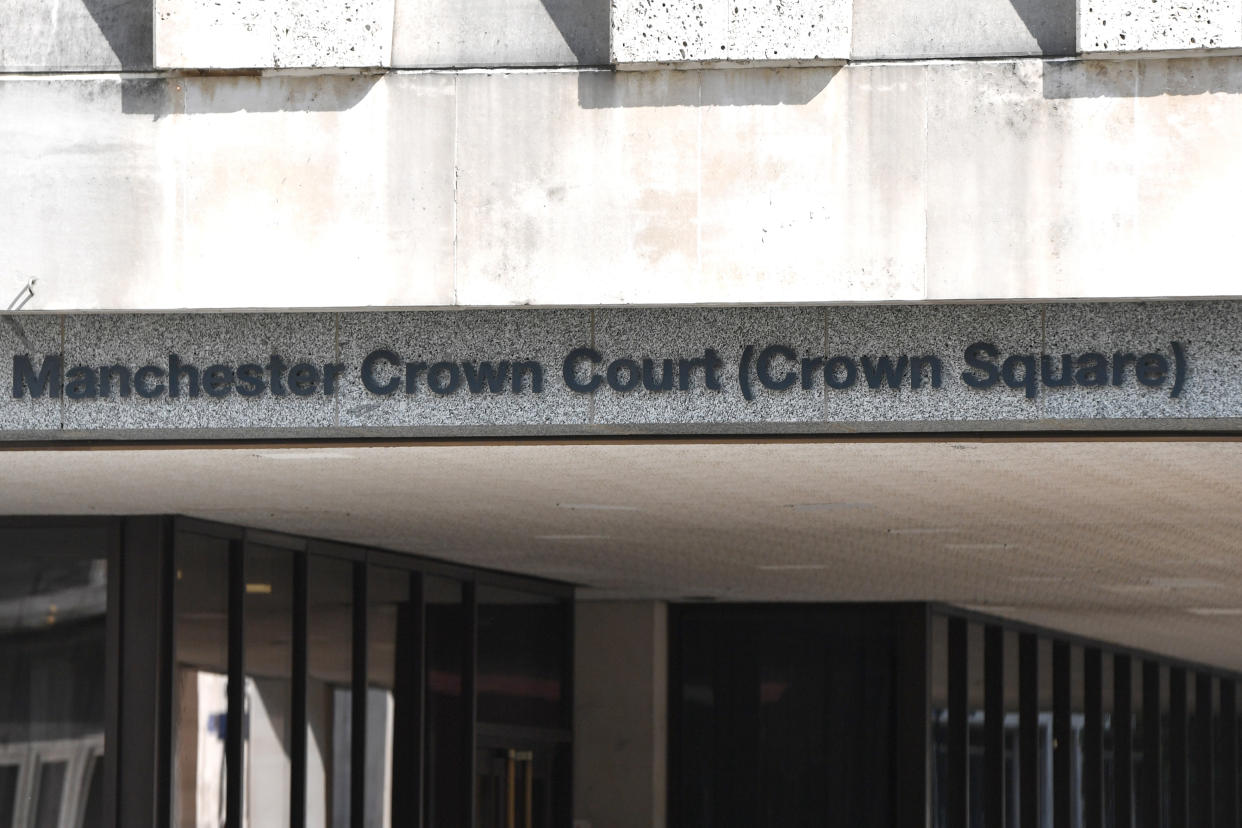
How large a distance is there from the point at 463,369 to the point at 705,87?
5.61ft

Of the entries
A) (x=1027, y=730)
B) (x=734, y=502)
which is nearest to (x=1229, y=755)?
(x=1027, y=730)

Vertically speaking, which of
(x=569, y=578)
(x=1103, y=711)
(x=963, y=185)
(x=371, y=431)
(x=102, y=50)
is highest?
(x=102, y=50)

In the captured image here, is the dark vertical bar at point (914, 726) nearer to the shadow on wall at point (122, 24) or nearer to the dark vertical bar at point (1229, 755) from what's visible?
the shadow on wall at point (122, 24)

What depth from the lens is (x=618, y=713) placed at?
22.6 m

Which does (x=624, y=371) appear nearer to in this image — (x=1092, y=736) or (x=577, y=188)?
(x=577, y=188)

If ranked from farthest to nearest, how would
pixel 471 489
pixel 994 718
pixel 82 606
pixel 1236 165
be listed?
pixel 994 718
pixel 82 606
pixel 471 489
pixel 1236 165

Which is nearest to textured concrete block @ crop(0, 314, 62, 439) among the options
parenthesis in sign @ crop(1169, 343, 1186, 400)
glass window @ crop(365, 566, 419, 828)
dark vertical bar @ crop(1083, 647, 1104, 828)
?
parenthesis in sign @ crop(1169, 343, 1186, 400)

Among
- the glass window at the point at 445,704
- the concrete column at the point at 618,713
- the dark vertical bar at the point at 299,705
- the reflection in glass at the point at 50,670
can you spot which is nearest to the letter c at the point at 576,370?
the reflection in glass at the point at 50,670

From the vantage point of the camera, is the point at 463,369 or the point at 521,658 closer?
the point at 463,369

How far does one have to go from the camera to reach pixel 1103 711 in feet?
93.4

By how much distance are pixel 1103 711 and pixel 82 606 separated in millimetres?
18759

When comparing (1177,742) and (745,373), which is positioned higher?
(745,373)

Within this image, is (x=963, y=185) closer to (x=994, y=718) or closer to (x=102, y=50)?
(x=102, y=50)

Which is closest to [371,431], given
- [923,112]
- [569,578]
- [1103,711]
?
[923,112]
